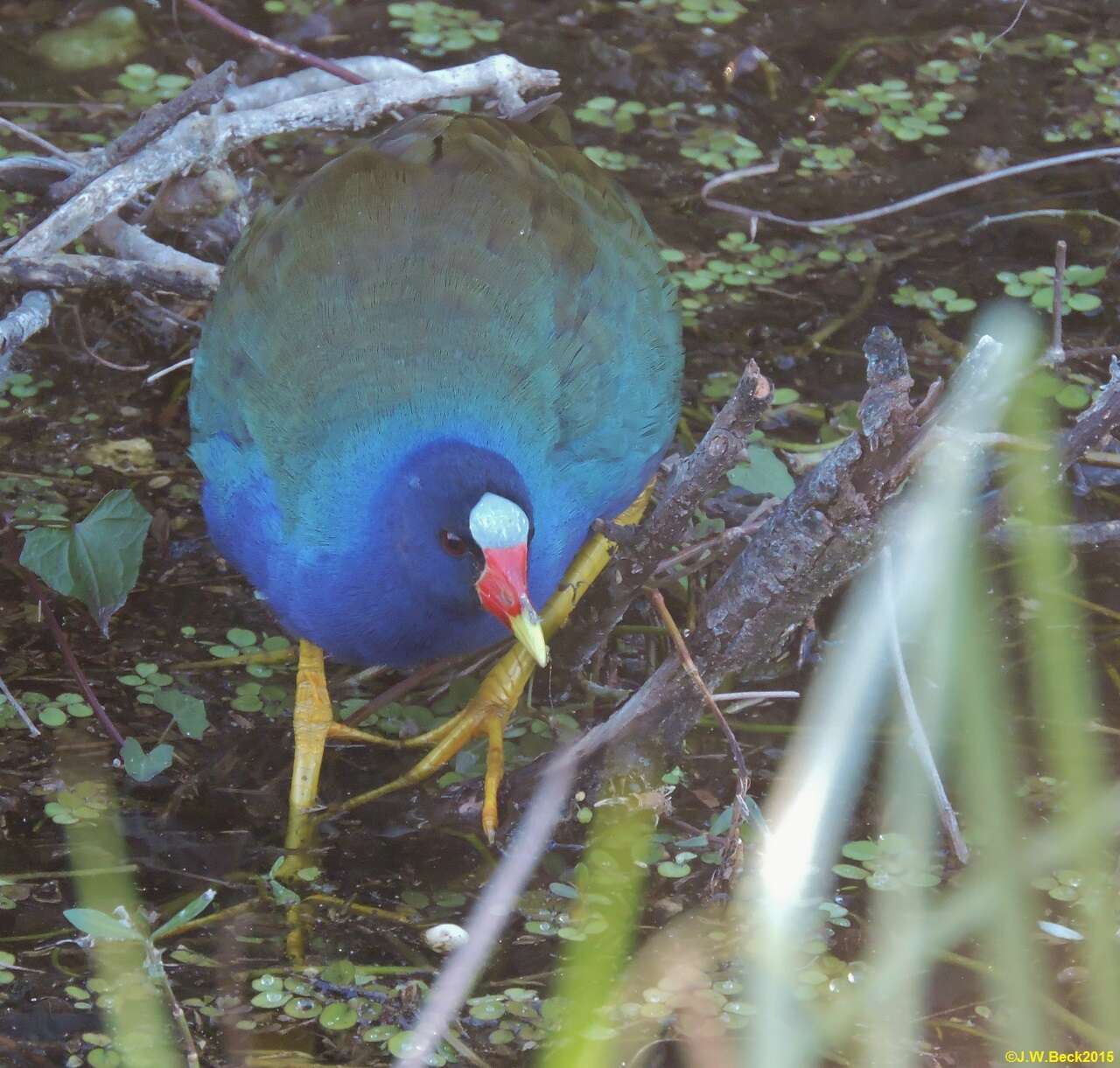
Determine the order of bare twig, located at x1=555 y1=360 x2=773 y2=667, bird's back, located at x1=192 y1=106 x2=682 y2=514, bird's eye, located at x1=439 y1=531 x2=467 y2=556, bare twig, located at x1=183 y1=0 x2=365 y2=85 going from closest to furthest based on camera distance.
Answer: bare twig, located at x1=555 y1=360 x2=773 y2=667, bird's eye, located at x1=439 y1=531 x2=467 y2=556, bird's back, located at x1=192 y1=106 x2=682 y2=514, bare twig, located at x1=183 y1=0 x2=365 y2=85

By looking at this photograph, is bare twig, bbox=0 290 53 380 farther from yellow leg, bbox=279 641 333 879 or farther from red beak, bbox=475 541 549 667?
red beak, bbox=475 541 549 667

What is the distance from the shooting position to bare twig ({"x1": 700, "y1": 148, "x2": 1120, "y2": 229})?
3.51 meters

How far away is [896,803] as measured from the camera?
8.02ft

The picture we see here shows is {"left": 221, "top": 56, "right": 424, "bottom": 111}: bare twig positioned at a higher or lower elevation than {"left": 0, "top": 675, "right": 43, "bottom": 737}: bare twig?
higher

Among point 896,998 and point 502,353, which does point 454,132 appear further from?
point 896,998

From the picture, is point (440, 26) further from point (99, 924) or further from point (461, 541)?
point (99, 924)

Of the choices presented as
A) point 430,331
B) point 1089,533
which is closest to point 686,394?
point 1089,533

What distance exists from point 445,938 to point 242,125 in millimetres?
1566

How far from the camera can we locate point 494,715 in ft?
8.46

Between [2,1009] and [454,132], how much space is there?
4.98 feet

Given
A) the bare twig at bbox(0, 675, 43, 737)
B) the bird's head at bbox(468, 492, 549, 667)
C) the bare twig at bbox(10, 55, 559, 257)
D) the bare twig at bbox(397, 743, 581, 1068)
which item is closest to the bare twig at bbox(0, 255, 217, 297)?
the bare twig at bbox(10, 55, 559, 257)

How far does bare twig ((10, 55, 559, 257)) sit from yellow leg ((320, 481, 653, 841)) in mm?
992

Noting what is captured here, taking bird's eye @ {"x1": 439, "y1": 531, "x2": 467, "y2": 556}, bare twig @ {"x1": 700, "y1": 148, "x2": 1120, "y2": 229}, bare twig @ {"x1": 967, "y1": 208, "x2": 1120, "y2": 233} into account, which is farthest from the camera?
bare twig @ {"x1": 967, "y1": 208, "x2": 1120, "y2": 233}

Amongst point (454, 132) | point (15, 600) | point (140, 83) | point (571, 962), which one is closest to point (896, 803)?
point (571, 962)
